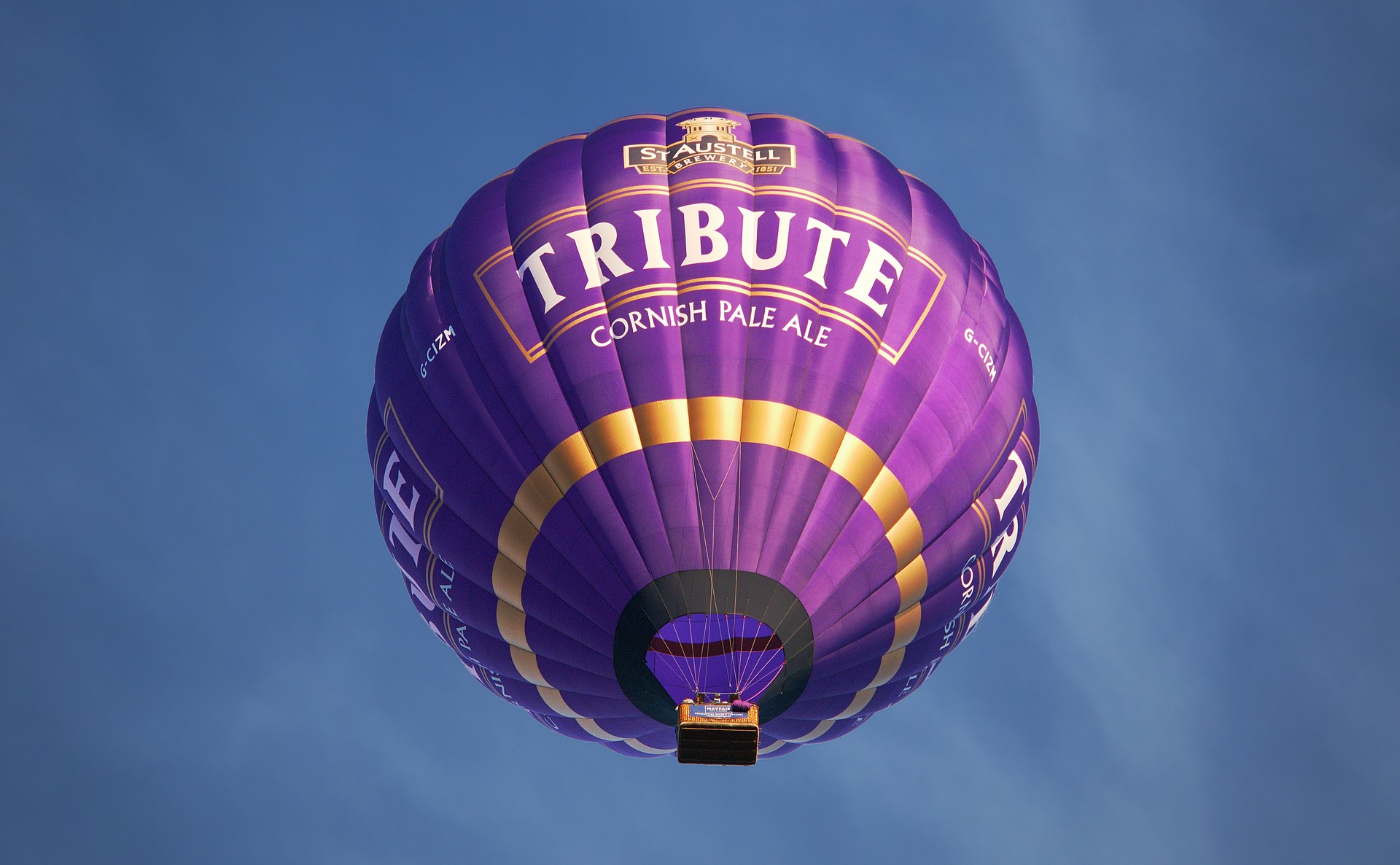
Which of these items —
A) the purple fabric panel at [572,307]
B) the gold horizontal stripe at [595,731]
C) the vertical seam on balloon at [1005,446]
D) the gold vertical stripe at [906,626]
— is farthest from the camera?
the gold horizontal stripe at [595,731]

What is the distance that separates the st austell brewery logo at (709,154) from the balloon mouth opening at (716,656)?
17.6 feet

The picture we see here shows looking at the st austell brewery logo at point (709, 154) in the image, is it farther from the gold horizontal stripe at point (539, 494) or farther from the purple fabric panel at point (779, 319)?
the gold horizontal stripe at point (539, 494)

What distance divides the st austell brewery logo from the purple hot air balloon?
0.14ft

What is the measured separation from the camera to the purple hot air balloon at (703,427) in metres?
16.9

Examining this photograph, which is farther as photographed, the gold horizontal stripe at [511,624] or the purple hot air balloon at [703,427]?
the gold horizontal stripe at [511,624]

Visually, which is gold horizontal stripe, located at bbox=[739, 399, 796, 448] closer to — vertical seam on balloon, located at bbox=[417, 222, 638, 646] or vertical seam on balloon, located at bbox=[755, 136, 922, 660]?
vertical seam on balloon, located at bbox=[755, 136, 922, 660]

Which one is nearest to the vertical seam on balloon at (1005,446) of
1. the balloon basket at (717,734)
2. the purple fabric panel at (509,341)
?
the balloon basket at (717,734)

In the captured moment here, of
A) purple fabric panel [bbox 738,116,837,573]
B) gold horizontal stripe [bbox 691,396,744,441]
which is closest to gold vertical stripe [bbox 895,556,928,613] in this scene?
purple fabric panel [bbox 738,116,837,573]

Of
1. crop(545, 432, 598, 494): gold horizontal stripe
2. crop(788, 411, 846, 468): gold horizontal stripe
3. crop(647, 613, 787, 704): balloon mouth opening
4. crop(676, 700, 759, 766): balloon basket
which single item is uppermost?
crop(788, 411, 846, 468): gold horizontal stripe

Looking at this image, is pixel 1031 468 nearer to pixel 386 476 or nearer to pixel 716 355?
pixel 716 355

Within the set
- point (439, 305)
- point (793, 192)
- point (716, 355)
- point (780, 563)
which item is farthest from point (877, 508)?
point (439, 305)

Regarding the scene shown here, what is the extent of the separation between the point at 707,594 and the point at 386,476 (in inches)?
190

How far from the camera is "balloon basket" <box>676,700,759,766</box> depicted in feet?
A: 53.8

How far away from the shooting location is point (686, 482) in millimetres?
16812
